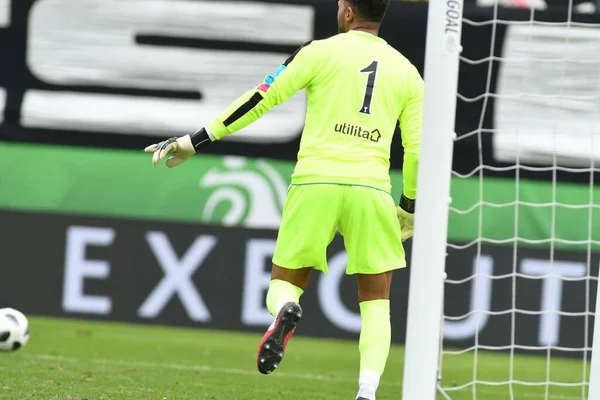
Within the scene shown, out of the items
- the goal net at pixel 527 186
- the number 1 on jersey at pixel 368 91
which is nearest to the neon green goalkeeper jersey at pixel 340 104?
the number 1 on jersey at pixel 368 91

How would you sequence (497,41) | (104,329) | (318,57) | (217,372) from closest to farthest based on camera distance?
(318,57) → (217,372) → (104,329) → (497,41)

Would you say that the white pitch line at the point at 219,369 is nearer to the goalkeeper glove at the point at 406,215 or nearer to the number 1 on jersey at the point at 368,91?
the goalkeeper glove at the point at 406,215

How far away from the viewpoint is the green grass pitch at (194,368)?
4.97m

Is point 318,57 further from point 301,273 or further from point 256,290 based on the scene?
point 256,290

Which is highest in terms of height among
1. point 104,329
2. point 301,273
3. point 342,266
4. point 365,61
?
point 365,61

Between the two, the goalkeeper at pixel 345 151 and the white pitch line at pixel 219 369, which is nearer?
the goalkeeper at pixel 345 151

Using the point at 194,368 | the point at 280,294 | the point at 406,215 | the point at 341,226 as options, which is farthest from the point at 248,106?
the point at 194,368

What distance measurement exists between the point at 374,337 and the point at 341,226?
1.53ft

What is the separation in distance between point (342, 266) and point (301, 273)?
11.2ft

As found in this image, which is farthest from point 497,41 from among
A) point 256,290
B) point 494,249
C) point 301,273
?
point 301,273

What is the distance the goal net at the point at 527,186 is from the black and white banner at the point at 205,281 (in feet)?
0.05

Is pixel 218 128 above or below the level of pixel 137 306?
above

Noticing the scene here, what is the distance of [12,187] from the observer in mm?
7980

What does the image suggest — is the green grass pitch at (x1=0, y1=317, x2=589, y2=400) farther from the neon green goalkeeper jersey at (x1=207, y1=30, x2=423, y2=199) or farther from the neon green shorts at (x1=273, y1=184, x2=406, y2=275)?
the neon green goalkeeper jersey at (x1=207, y1=30, x2=423, y2=199)
